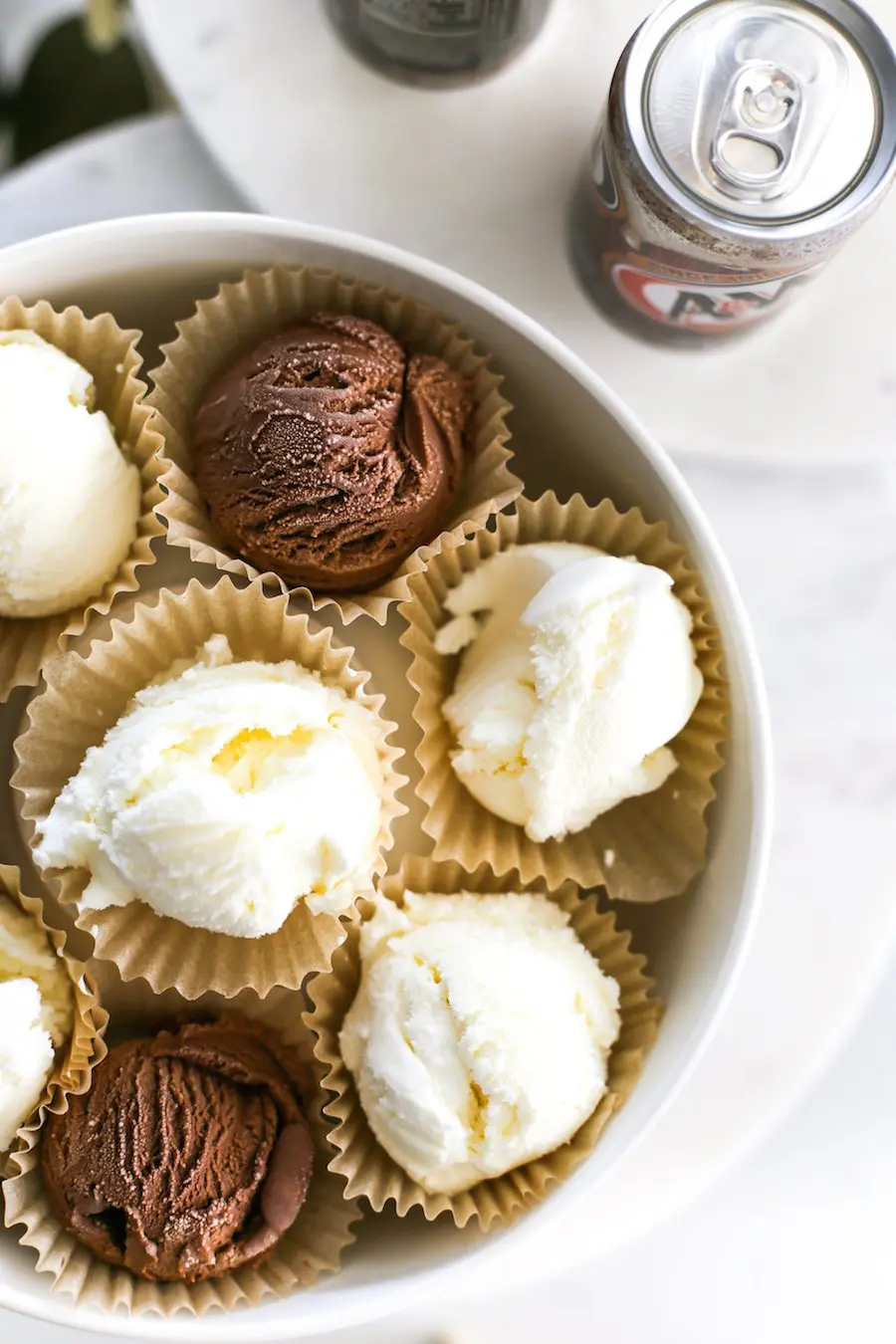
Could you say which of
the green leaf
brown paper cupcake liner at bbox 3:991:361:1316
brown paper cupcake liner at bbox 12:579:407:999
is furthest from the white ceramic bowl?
the green leaf

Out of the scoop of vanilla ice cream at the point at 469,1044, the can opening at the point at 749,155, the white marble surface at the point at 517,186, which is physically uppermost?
the can opening at the point at 749,155

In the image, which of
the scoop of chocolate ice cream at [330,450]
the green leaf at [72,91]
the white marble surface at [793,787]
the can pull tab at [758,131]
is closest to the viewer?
the can pull tab at [758,131]

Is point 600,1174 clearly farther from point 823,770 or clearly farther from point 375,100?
point 375,100

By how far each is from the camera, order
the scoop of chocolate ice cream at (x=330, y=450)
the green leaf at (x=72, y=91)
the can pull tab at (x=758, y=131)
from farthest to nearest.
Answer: the green leaf at (x=72, y=91) → the scoop of chocolate ice cream at (x=330, y=450) → the can pull tab at (x=758, y=131)

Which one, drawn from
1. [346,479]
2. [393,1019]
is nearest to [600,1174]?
[393,1019]

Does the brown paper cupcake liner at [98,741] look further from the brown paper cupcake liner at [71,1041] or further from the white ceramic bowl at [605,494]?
the white ceramic bowl at [605,494]

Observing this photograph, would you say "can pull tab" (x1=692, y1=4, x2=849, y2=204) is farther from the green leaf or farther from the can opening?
the green leaf

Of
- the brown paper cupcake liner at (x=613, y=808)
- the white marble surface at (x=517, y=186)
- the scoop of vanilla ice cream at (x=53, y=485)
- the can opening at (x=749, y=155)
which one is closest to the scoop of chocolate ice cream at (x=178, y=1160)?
the brown paper cupcake liner at (x=613, y=808)
